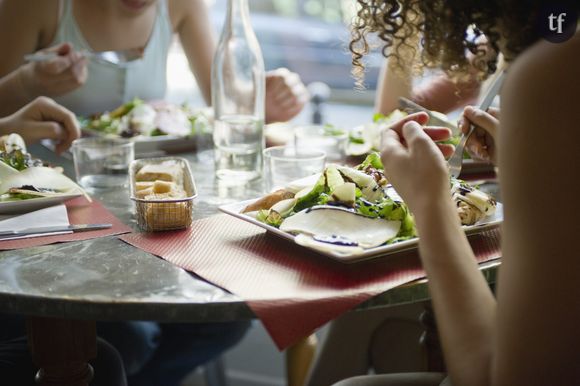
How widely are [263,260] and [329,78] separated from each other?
12.9ft

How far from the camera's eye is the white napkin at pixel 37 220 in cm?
121

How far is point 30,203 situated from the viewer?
4.21 ft

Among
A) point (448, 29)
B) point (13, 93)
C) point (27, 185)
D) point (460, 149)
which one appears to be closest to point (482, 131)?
point (460, 149)

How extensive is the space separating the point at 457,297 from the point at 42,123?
1123mm

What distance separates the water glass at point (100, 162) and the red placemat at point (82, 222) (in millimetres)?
139

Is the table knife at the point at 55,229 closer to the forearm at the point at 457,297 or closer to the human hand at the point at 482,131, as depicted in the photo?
the forearm at the point at 457,297

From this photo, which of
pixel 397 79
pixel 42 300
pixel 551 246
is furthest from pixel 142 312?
pixel 397 79

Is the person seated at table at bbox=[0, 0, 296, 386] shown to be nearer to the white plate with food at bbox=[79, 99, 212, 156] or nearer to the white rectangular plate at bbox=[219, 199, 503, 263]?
the white plate with food at bbox=[79, 99, 212, 156]

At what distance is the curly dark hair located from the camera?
3.18 ft

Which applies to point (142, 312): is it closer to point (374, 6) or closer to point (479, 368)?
point (479, 368)

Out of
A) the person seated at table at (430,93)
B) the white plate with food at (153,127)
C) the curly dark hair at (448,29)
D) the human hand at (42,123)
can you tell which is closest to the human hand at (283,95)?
the white plate with food at (153,127)

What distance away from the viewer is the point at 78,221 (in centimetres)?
129

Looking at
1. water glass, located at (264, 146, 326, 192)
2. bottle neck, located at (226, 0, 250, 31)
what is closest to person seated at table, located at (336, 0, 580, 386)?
water glass, located at (264, 146, 326, 192)

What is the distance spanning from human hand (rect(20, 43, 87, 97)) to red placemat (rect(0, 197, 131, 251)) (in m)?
0.55
